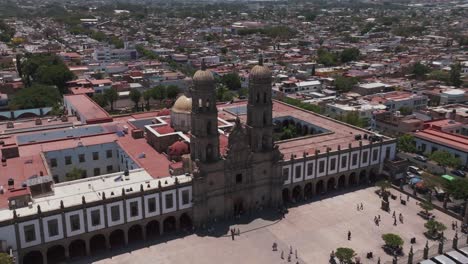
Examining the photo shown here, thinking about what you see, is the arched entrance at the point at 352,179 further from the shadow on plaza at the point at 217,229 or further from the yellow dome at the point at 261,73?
the yellow dome at the point at 261,73

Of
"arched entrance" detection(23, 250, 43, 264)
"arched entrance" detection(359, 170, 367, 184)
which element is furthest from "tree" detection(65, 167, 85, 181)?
"arched entrance" detection(359, 170, 367, 184)

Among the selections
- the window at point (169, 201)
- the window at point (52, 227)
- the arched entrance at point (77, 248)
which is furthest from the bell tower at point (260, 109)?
the window at point (52, 227)

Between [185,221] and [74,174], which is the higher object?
[74,174]

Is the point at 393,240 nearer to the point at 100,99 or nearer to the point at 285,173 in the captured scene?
the point at 285,173

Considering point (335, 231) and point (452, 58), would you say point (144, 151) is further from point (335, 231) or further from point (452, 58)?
point (452, 58)

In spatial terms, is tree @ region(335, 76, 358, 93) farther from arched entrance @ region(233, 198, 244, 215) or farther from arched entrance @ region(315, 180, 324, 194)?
arched entrance @ region(233, 198, 244, 215)

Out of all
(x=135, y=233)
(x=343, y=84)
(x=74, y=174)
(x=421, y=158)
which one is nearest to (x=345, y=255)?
(x=135, y=233)

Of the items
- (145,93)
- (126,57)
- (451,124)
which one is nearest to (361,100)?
(451,124)
